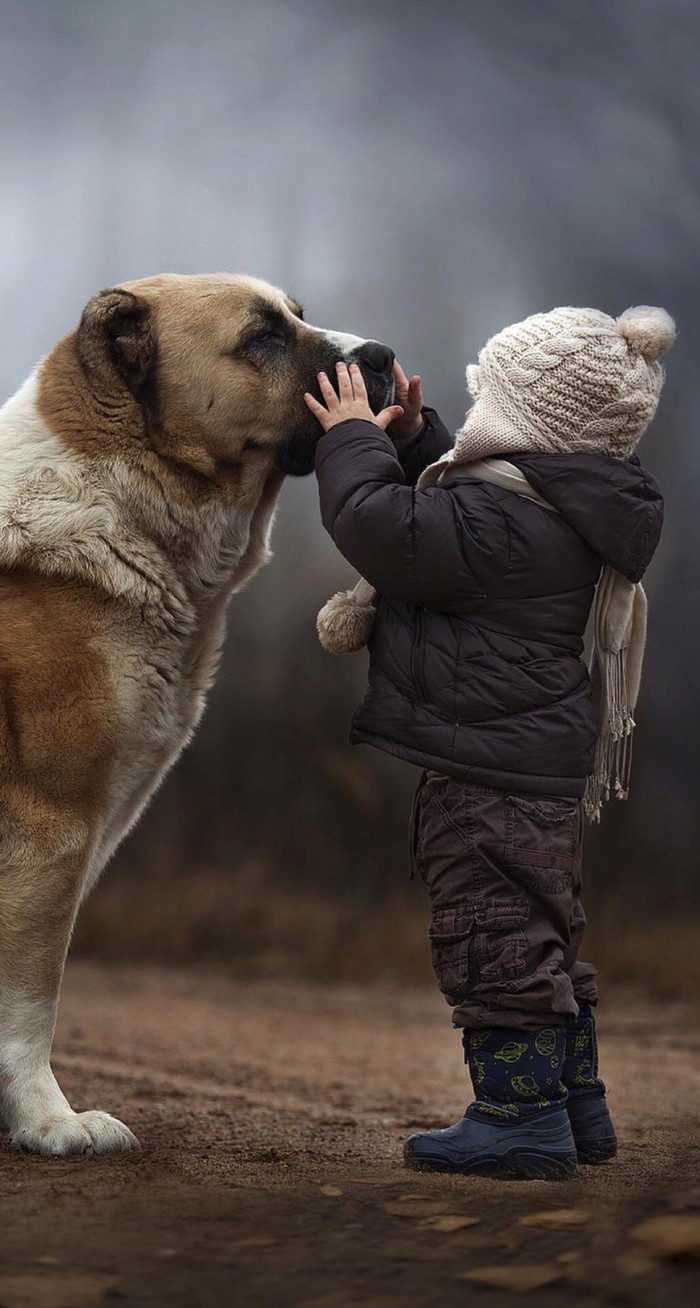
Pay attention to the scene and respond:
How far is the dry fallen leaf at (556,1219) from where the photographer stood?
178cm

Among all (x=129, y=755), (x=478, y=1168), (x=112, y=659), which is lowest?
(x=478, y=1168)

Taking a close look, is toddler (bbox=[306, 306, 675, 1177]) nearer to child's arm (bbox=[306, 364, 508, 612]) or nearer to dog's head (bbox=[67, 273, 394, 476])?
child's arm (bbox=[306, 364, 508, 612])

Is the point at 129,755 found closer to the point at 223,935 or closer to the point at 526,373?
the point at 526,373

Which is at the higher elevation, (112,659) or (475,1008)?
(112,659)

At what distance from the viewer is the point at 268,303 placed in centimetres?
306

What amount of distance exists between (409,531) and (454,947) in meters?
0.79

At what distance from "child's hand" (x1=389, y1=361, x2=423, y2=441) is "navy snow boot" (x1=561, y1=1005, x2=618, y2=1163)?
1319 millimetres

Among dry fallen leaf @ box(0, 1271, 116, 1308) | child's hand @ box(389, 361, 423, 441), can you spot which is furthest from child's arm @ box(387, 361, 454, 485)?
dry fallen leaf @ box(0, 1271, 116, 1308)

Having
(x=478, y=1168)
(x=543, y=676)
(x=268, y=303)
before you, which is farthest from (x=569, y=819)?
(x=268, y=303)

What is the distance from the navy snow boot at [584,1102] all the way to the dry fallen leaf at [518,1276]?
1.13 metres

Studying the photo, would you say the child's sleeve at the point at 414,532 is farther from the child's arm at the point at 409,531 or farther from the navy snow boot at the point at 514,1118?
the navy snow boot at the point at 514,1118

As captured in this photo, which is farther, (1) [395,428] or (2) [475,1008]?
(1) [395,428]

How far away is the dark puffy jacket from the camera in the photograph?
252cm

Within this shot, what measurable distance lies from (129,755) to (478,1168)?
1075 mm
